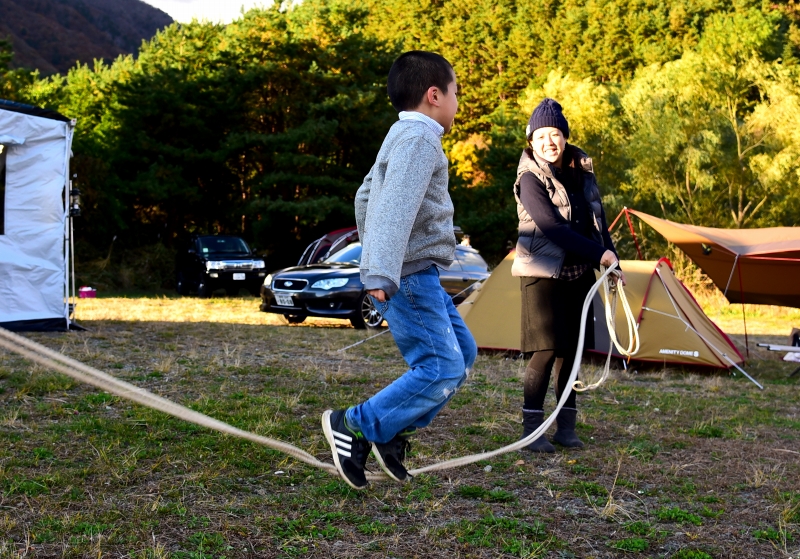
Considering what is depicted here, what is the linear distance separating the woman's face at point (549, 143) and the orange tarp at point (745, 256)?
166 inches

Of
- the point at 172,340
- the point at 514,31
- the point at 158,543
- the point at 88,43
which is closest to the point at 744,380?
the point at 172,340

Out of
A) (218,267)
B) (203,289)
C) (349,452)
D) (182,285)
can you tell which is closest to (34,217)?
(349,452)

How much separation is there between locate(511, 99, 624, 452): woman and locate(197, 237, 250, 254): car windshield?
16363mm

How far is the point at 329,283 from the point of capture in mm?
12008

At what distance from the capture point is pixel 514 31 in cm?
4581

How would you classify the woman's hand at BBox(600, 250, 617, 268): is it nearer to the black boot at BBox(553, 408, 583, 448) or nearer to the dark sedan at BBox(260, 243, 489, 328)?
the black boot at BBox(553, 408, 583, 448)

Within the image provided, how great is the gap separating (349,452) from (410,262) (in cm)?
79

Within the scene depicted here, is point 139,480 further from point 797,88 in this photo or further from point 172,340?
point 797,88

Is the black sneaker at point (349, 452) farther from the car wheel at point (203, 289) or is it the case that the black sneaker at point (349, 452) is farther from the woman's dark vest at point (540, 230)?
the car wheel at point (203, 289)

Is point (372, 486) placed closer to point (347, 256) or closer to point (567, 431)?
point (567, 431)

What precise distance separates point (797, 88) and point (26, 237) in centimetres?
2590

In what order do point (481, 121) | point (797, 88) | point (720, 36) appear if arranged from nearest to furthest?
1. point (797, 88)
2. point (720, 36)
3. point (481, 121)

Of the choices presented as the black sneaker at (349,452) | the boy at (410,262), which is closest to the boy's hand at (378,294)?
the boy at (410,262)

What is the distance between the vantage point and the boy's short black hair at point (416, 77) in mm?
3289
